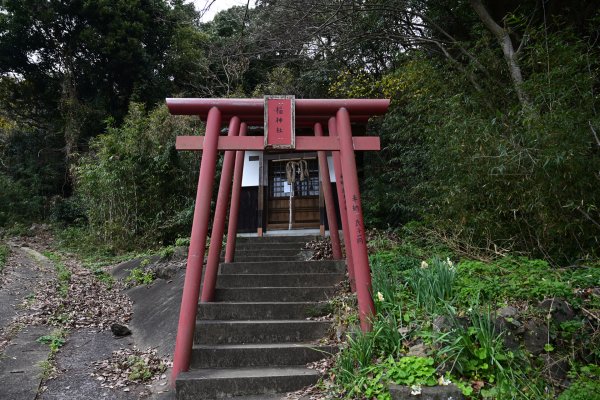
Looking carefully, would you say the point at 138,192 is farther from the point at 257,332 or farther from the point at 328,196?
the point at 257,332

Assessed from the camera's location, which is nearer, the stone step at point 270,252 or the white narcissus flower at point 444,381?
the white narcissus flower at point 444,381

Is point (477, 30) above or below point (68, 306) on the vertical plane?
above

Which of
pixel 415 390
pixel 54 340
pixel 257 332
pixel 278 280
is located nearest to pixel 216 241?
pixel 278 280

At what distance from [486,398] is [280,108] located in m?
3.53

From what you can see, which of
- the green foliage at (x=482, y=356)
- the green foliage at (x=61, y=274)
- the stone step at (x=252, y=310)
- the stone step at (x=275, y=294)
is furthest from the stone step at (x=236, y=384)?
the green foliage at (x=61, y=274)

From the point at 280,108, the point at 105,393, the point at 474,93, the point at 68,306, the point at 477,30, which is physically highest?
the point at 477,30

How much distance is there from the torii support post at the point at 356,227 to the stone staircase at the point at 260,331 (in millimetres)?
625

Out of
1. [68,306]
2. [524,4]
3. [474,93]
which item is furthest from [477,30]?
[68,306]

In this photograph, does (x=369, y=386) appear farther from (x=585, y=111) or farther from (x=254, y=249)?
(x=254, y=249)

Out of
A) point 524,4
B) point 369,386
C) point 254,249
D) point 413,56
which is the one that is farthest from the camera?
point 413,56

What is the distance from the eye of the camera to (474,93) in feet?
25.4

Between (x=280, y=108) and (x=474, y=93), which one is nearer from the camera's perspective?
(x=280, y=108)

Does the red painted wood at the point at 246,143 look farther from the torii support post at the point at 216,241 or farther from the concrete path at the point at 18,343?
the concrete path at the point at 18,343

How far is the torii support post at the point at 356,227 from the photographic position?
14.6 ft
